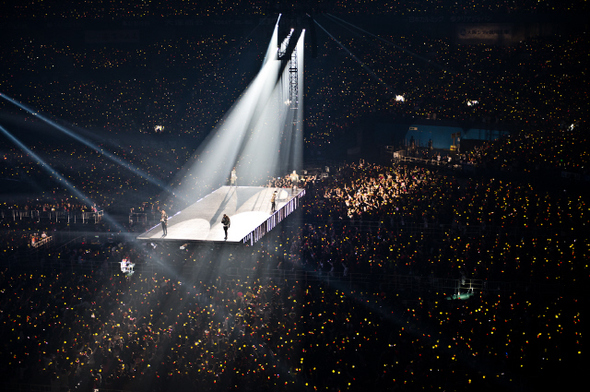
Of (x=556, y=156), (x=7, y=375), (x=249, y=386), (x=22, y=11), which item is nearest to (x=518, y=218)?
(x=556, y=156)

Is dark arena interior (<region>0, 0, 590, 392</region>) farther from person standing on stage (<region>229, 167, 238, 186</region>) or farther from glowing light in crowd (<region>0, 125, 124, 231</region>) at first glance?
person standing on stage (<region>229, 167, 238, 186</region>)

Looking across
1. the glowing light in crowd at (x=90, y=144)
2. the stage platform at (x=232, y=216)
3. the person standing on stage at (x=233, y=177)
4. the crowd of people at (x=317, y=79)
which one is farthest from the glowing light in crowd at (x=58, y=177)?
the person standing on stage at (x=233, y=177)

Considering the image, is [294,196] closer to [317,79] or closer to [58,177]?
[317,79]

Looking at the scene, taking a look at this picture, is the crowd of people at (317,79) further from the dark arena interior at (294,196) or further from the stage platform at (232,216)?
the stage platform at (232,216)

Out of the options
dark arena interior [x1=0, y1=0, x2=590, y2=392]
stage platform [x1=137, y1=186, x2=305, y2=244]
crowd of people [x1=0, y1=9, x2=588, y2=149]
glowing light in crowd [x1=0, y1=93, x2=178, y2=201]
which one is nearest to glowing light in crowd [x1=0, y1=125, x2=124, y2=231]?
dark arena interior [x1=0, y1=0, x2=590, y2=392]

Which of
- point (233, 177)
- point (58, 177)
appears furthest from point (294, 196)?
point (58, 177)

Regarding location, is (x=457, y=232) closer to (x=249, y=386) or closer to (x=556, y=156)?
(x=556, y=156)
